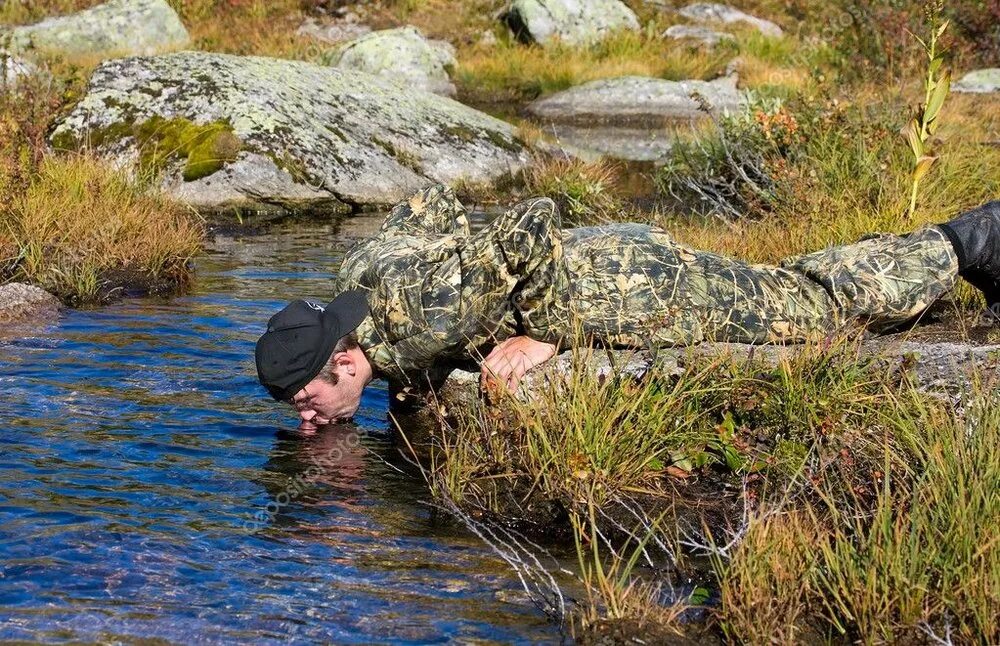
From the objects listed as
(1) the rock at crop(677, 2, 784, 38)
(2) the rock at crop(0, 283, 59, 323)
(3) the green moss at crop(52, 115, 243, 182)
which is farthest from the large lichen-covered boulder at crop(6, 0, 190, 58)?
(2) the rock at crop(0, 283, 59, 323)

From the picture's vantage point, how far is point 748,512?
4445 mm

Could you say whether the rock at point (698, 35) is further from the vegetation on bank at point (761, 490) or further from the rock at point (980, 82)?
the vegetation on bank at point (761, 490)

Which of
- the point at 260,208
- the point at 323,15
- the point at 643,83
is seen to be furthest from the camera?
the point at 323,15

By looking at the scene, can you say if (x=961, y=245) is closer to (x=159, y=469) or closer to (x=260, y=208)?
(x=159, y=469)

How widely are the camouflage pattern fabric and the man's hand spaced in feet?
0.20

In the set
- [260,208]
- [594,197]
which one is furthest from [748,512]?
[260,208]

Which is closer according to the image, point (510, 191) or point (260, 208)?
point (260, 208)

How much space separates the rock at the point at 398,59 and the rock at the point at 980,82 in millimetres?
8867

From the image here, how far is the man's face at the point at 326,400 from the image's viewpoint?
6.02 metres

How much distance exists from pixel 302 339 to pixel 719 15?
26183 mm

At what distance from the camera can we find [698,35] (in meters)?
27.7

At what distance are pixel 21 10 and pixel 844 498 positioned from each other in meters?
24.6

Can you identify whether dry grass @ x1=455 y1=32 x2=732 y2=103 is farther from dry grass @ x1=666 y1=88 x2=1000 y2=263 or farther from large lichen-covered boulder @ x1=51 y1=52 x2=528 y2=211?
dry grass @ x1=666 y1=88 x2=1000 y2=263

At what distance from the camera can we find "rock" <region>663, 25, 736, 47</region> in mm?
27000
